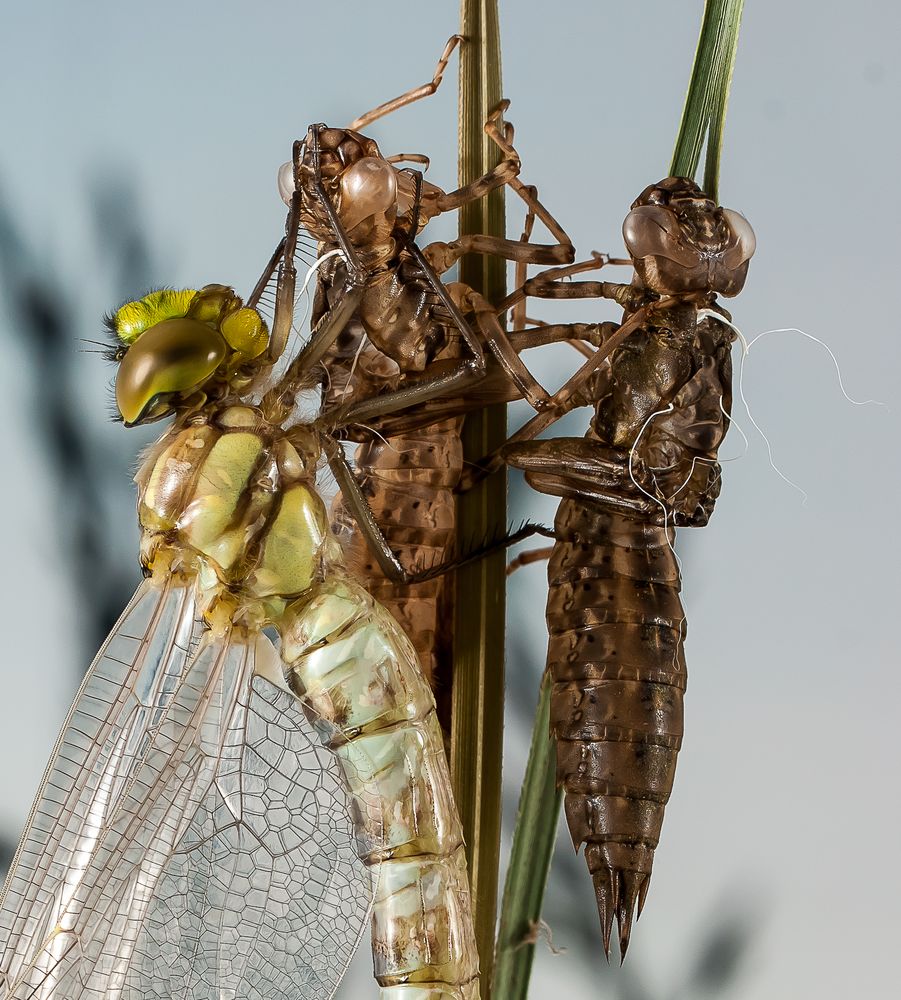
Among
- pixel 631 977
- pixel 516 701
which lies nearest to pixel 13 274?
pixel 516 701

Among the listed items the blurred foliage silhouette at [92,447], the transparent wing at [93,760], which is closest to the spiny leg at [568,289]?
the transparent wing at [93,760]

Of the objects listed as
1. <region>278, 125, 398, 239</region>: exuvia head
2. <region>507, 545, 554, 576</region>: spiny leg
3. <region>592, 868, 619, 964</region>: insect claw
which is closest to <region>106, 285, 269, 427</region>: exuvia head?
<region>278, 125, 398, 239</region>: exuvia head

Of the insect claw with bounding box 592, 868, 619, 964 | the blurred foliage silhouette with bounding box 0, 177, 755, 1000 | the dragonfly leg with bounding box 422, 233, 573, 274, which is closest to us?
the insect claw with bounding box 592, 868, 619, 964

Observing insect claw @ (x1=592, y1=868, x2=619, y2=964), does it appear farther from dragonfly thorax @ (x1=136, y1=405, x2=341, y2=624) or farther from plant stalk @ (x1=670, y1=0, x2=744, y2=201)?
plant stalk @ (x1=670, y1=0, x2=744, y2=201)

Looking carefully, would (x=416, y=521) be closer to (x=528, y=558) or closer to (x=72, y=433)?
(x=528, y=558)

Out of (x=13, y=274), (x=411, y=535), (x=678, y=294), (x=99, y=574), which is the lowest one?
(x=411, y=535)

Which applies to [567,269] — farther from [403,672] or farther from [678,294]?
[403,672]

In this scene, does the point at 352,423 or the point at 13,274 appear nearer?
the point at 352,423

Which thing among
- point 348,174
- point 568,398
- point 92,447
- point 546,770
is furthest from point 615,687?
point 92,447

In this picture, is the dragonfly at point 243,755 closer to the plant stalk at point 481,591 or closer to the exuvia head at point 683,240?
the plant stalk at point 481,591
